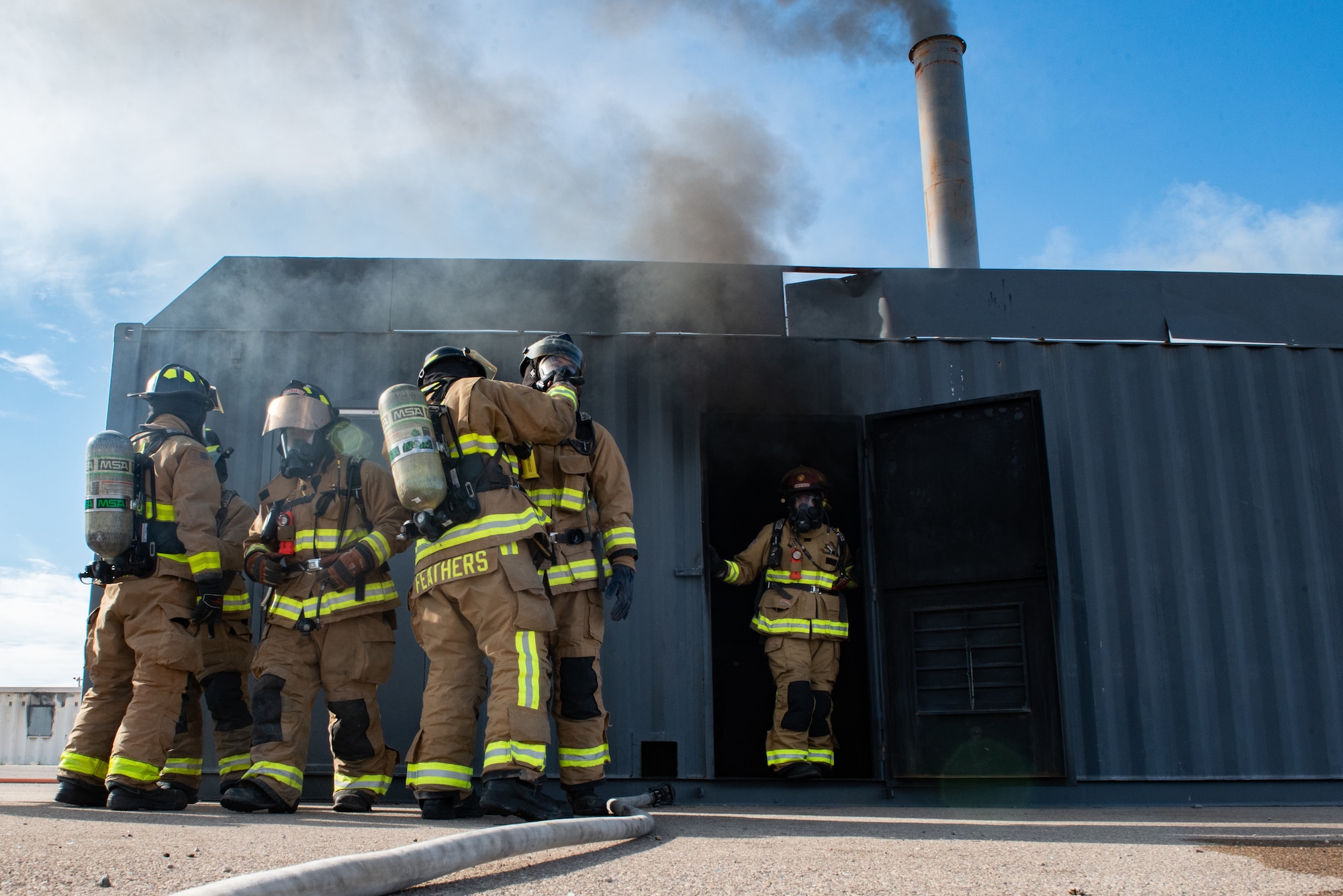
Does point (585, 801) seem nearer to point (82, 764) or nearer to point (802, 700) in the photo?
point (82, 764)

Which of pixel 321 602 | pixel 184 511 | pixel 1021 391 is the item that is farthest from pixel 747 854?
pixel 1021 391

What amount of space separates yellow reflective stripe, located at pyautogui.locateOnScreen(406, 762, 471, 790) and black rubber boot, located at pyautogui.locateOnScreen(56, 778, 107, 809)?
4.78 ft

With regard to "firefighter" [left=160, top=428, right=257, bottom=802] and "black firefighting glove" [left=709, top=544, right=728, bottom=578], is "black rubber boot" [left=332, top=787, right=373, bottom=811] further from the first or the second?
"black firefighting glove" [left=709, top=544, right=728, bottom=578]

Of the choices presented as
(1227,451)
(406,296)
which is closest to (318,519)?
(406,296)

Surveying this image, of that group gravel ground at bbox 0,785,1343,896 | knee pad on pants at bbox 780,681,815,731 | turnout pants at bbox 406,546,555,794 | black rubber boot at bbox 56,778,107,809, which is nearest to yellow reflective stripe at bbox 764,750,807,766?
knee pad on pants at bbox 780,681,815,731

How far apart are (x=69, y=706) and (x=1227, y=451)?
11.6 meters

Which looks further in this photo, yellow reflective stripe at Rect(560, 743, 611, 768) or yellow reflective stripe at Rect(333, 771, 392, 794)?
yellow reflective stripe at Rect(333, 771, 392, 794)

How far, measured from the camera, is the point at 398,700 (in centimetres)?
551

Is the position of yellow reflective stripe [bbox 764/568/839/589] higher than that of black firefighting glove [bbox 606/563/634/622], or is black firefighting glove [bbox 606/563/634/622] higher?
yellow reflective stripe [bbox 764/568/839/589]

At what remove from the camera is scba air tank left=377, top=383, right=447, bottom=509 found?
3762 millimetres

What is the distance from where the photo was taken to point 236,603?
4.83m

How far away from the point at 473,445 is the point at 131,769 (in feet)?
6.14

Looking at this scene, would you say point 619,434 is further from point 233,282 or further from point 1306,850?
point 1306,850

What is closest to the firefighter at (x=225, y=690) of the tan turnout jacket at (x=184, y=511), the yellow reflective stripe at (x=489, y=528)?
the tan turnout jacket at (x=184, y=511)
